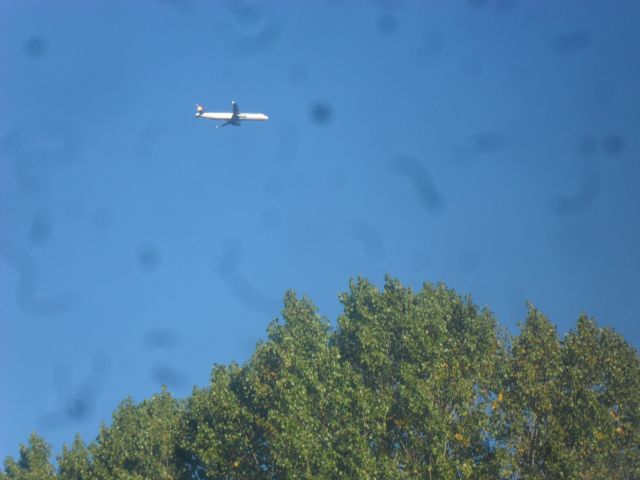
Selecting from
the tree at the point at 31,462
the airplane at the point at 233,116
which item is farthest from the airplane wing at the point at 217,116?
the tree at the point at 31,462

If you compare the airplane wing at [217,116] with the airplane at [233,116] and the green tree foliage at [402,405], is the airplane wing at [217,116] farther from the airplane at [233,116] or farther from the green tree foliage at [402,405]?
the green tree foliage at [402,405]

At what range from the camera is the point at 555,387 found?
31.2m

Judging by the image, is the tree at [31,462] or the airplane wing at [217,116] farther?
the airplane wing at [217,116]

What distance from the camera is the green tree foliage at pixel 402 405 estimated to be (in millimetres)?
28672

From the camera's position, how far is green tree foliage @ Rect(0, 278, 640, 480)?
28.7 m

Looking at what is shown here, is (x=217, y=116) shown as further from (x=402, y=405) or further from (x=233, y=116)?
(x=402, y=405)

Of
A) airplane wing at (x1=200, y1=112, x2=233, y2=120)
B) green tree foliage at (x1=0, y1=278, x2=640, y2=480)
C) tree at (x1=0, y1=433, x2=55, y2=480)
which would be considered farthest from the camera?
airplane wing at (x1=200, y1=112, x2=233, y2=120)

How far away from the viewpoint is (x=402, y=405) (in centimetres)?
3009

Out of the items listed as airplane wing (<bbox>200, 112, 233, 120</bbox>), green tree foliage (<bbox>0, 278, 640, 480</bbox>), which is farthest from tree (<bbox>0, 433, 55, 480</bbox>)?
airplane wing (<bbox>200, 112, 233, 120</bbox>)

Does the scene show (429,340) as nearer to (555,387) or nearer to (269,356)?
(555,387)

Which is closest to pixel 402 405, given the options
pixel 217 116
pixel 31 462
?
pixel 31 462

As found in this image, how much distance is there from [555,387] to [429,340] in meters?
5.54

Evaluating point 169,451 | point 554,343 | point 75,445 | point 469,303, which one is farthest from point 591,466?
point 75,445

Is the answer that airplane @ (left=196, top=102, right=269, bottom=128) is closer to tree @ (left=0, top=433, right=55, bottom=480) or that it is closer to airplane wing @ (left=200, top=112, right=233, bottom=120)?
airplane wing @ (left=200, top=112, right=233, bottom=120)
